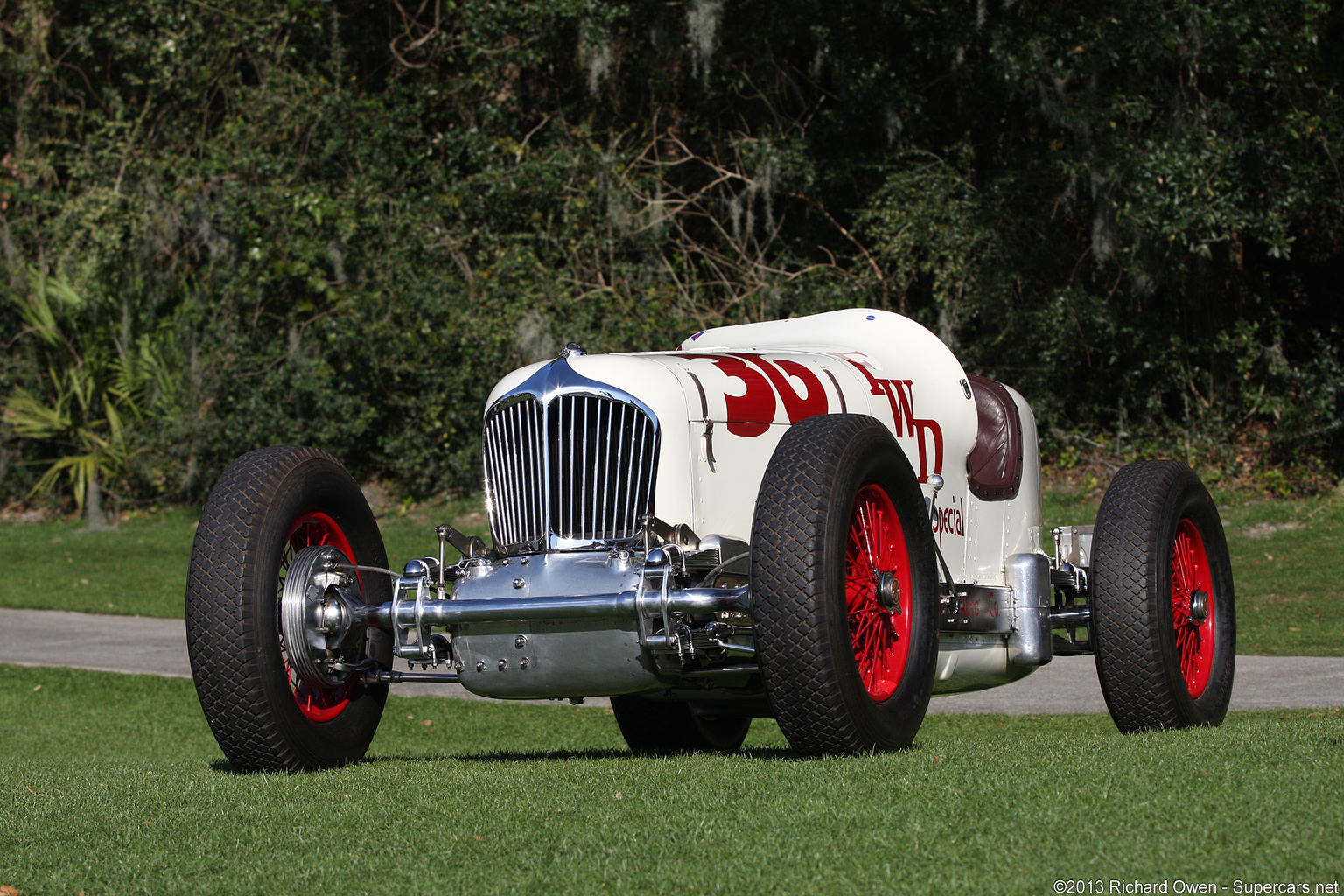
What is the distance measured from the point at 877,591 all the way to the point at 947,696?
216 inches

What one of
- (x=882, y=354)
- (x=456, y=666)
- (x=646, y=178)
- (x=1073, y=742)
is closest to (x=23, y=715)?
(x=456, y=666)

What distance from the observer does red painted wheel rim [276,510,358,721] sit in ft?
17.5

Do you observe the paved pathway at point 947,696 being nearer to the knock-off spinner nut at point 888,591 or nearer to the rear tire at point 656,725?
the rear tire at point 656,725

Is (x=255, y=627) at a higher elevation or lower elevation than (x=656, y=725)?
higher

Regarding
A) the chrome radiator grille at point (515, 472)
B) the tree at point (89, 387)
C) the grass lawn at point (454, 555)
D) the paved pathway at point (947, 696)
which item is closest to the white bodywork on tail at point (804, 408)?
the chrome radiator grille at point (515, 472)

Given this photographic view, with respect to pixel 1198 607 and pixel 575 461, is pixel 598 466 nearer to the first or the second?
pixel 575 461

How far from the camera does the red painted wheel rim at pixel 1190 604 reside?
6.48 meters

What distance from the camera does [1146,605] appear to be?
19.4ft

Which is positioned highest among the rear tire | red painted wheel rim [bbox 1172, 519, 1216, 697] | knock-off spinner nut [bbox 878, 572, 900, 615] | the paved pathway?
knock-off spinner nut [bbox 878, 572, 900, 615]

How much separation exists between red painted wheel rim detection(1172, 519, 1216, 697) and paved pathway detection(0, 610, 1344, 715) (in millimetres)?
1692

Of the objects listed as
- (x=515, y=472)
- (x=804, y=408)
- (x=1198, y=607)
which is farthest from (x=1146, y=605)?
(x=515, y=472)

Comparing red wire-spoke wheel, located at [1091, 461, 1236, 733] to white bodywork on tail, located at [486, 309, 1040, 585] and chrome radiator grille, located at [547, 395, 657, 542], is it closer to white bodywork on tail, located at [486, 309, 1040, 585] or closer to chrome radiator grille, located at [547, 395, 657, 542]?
white bodywork on tail, located at [486, 309, 1040, 585]

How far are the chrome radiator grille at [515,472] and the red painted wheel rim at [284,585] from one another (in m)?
0.68

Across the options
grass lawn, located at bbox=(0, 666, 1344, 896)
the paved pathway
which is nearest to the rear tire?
grass lawn, located at bbox=(0, 666, 1344, 896)
